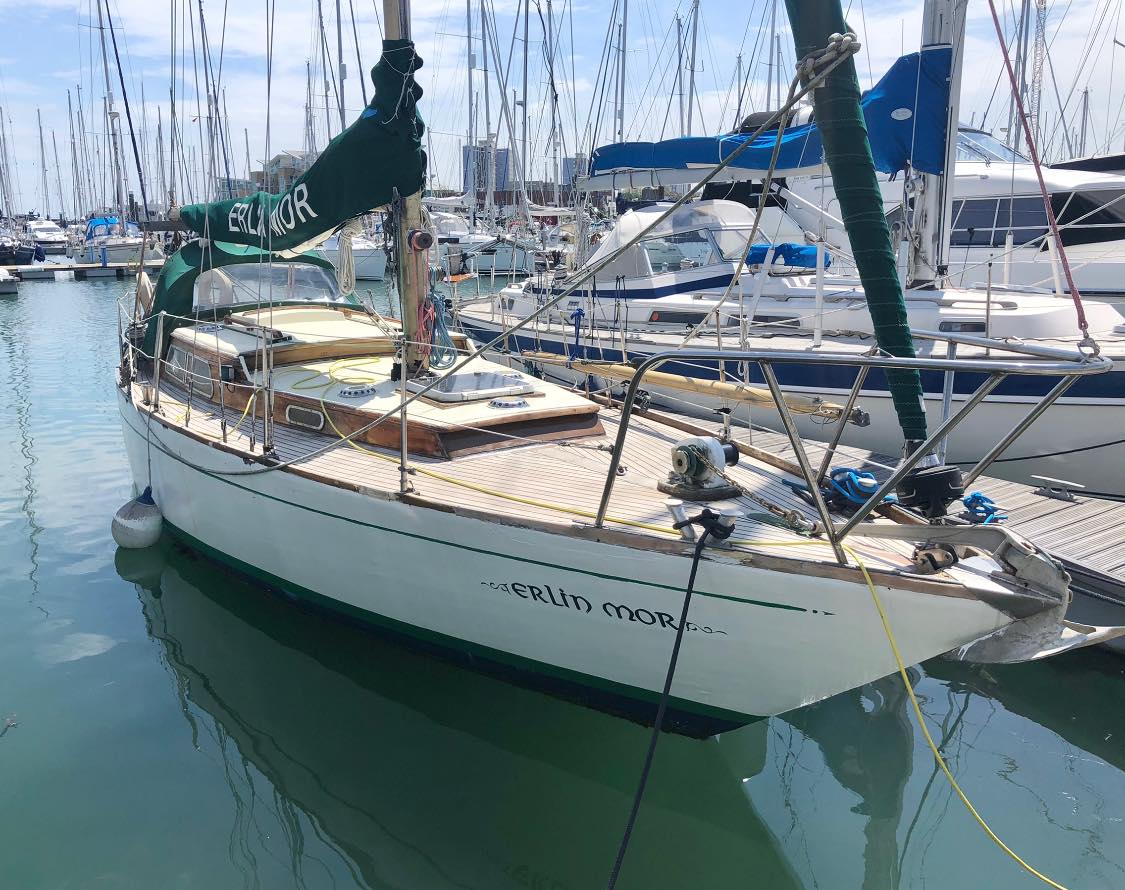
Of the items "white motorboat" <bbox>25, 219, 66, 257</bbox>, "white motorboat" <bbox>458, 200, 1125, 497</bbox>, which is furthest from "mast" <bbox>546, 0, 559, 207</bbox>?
"white motorboat" <bbox>25, 219, 66, 257</bbox>

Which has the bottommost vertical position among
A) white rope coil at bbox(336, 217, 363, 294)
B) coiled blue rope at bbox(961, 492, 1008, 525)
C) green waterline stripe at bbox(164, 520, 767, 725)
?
green waterline stripe at bbox(164, 520, 767, 725)

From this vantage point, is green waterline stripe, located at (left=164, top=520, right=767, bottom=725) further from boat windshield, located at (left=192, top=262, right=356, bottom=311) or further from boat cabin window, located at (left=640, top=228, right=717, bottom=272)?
boat cabin window, located at (left=640, top=228, right=717, bottom=272)

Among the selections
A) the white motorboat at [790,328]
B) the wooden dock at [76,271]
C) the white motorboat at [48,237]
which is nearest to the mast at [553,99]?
the white motorboat at [790,328]

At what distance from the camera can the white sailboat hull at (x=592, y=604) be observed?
3961mm

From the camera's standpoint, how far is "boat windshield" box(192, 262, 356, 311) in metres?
8.77

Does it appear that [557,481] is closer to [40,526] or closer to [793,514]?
[793,514]

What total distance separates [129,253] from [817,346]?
43400mm

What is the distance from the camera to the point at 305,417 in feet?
21.3

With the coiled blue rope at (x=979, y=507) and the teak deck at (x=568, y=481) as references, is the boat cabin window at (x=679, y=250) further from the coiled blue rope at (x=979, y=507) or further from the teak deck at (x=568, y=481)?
the coiled blue rope at (x=979, y=507)

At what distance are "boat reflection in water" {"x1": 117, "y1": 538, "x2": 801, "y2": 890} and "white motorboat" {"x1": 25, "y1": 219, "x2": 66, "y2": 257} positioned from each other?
54581 millimetres

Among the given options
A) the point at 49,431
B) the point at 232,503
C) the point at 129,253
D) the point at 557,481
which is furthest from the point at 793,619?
the point at 129,253

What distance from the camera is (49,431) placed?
1228 centimetres

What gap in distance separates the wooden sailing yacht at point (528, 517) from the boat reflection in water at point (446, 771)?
1.76 feet

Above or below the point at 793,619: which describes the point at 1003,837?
below
